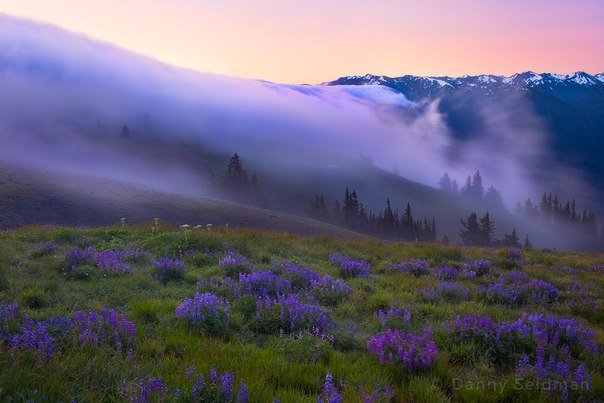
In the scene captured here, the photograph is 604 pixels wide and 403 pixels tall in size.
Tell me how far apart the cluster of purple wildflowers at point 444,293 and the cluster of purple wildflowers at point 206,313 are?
435cm

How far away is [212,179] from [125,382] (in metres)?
147

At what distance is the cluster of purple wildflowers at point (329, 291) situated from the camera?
782 centimetres

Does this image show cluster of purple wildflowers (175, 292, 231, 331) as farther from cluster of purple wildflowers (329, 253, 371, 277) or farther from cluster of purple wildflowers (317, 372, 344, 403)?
cluster of purple wildflowers (329, 253, 371, 277)

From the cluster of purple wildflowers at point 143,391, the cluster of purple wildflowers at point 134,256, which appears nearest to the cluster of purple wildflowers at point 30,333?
the cluster of purple wildflowers at point 143,391

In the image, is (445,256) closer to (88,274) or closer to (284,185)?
(88,274)

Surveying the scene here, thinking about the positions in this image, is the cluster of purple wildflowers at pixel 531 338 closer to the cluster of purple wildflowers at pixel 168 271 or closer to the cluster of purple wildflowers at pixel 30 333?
the cluster of purple wildflowers at pixel 30 333

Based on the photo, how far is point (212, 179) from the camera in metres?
146

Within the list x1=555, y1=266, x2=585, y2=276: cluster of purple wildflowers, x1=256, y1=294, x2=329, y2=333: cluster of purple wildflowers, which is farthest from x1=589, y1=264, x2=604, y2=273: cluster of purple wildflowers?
x1=256, y1=294, x2=329, y2=333: cluster of purple wildflowers

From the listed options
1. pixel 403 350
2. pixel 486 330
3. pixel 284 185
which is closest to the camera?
pixel 403 350

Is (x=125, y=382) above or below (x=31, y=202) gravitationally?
above

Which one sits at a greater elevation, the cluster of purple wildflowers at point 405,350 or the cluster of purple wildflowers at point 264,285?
the cluster of purple wildflowers at point 405,350

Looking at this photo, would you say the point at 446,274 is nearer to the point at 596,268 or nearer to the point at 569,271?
the point at 569,271

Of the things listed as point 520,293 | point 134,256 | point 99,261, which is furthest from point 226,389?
point 134,256

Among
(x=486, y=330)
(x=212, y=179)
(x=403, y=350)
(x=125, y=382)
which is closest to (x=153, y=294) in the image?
(x=125, y=382)
